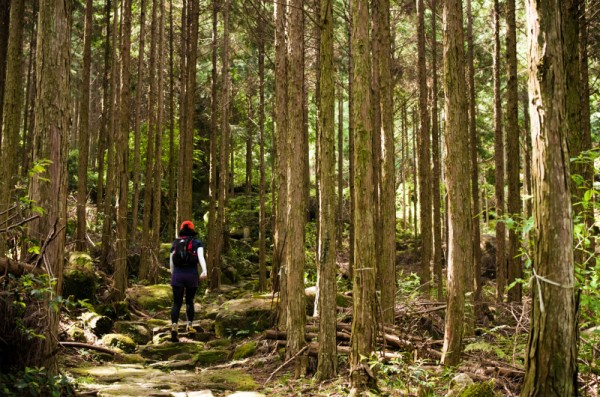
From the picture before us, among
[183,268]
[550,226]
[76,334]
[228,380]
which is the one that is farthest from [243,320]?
[550,226]

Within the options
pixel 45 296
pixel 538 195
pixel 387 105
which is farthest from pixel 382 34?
pixel 45 296

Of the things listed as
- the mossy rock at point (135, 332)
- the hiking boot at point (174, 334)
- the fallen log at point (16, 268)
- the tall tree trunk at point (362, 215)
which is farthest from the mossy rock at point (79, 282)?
the tall tree trunk at point (362, 215)

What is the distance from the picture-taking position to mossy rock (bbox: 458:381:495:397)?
Result: 5.32 m

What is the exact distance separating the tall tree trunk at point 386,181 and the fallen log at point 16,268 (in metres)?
5.56

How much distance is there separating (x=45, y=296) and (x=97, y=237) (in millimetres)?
16785

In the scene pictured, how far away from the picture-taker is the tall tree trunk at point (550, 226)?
444 centimetres

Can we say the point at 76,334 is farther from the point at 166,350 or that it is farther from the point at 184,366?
the point at 184,366

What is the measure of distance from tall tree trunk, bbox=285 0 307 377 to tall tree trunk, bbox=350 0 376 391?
1153mm

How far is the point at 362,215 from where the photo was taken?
660 cm

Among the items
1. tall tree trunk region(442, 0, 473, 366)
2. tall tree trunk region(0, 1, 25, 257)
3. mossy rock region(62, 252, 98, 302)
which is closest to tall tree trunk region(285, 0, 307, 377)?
tall tree trunk region(442, 0, 473, 366)

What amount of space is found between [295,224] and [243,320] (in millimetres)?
4235

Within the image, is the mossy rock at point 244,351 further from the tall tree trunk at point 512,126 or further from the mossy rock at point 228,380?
the tall tree trunk at point 512,126

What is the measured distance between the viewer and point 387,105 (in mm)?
10680

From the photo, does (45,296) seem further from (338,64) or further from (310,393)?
(338,64)
